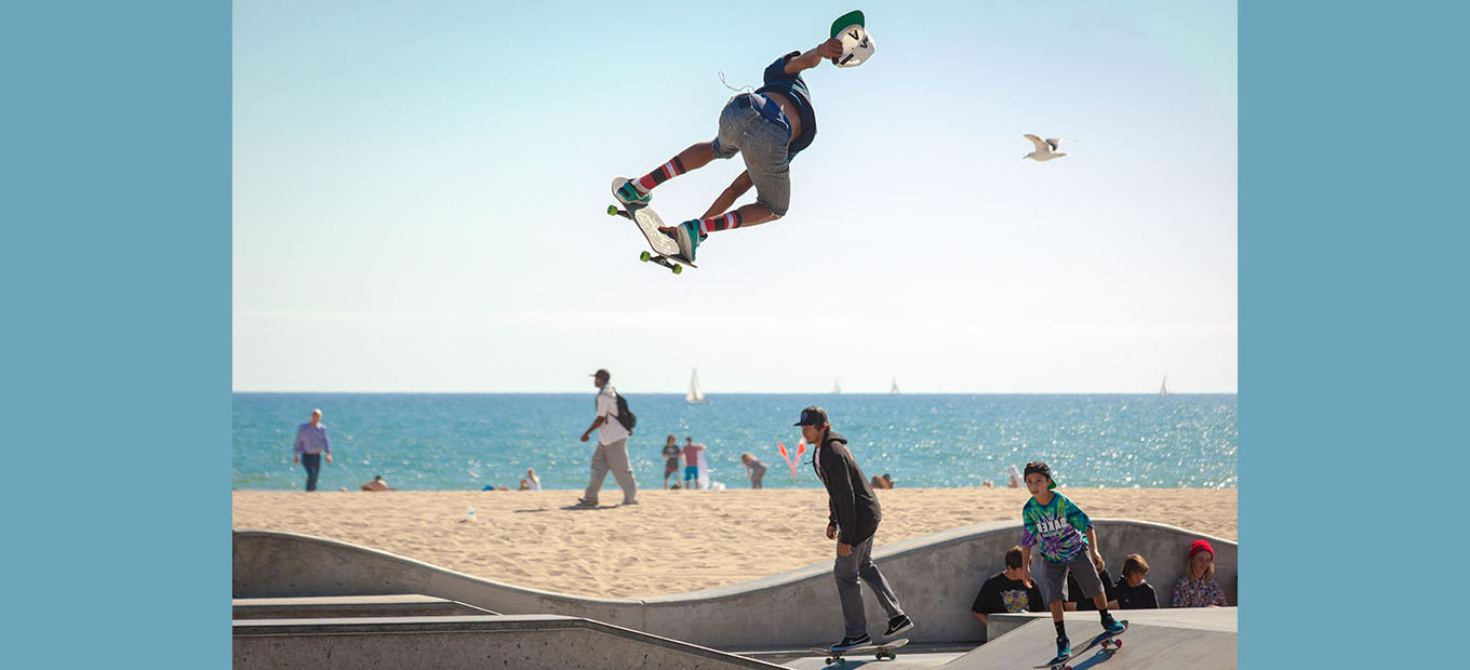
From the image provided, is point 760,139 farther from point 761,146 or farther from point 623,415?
point 623,415

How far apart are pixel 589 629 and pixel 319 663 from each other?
59.6 inches

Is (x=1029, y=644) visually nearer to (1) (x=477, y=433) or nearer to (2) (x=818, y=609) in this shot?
(2) (x=818, y=609)

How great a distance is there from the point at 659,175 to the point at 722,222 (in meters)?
0.44

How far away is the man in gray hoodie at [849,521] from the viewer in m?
8.37

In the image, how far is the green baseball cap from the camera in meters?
6.75

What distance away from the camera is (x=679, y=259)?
Answer: 7074mm

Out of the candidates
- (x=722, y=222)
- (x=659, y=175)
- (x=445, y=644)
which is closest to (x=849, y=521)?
(x=722, y=222)

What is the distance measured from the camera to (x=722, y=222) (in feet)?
23.1

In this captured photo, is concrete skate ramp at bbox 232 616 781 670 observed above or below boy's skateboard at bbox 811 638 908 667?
above

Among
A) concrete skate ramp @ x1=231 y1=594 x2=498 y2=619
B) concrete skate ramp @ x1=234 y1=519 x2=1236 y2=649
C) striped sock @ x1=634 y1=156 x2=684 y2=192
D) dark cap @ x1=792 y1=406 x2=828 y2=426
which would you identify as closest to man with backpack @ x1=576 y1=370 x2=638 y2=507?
concrete skate ramp @ x1=234 y1=519 x2=1236 y2=649

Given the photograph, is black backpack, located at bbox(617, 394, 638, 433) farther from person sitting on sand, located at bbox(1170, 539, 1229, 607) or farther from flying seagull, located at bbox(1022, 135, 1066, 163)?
person sitting on sand, located at bbox(1170, 539, 1229, 607)

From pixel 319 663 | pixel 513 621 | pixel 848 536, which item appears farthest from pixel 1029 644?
pixel 319 663

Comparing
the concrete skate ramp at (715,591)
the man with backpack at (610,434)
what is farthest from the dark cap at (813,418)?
the man with backpack at (610,434)

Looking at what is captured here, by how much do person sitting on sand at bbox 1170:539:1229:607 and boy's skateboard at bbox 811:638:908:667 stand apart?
2.78 meters
